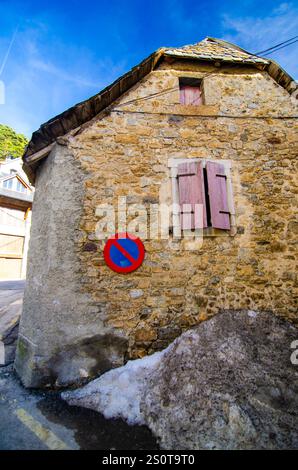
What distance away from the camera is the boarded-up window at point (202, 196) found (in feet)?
13.7

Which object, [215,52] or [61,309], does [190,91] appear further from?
[61,309]

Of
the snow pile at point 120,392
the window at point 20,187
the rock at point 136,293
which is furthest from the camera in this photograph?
the window at point 20,187

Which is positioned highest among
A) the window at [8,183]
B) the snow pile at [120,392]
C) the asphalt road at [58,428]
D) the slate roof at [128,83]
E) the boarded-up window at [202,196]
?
the window at [8,183]

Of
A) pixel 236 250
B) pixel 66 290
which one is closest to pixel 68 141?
pixel 66 290

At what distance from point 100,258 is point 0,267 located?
1336 cm

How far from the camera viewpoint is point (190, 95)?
511cm

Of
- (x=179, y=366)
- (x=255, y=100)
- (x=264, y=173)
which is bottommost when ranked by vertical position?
(x=179, y=366)

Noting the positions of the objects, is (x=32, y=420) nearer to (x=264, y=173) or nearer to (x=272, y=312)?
Answer: (x=272, y=312)

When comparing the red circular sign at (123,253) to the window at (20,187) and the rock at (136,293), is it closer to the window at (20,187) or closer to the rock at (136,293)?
the rock at (136,293)

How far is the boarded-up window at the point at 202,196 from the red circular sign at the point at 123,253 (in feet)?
2.99

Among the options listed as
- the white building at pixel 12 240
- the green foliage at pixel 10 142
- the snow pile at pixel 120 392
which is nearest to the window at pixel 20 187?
the white building at pixel 12 240

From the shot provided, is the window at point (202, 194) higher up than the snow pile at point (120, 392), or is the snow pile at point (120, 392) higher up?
the window at point (202, 194)

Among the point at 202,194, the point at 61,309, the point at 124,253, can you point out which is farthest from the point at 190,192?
the point at 61,309
